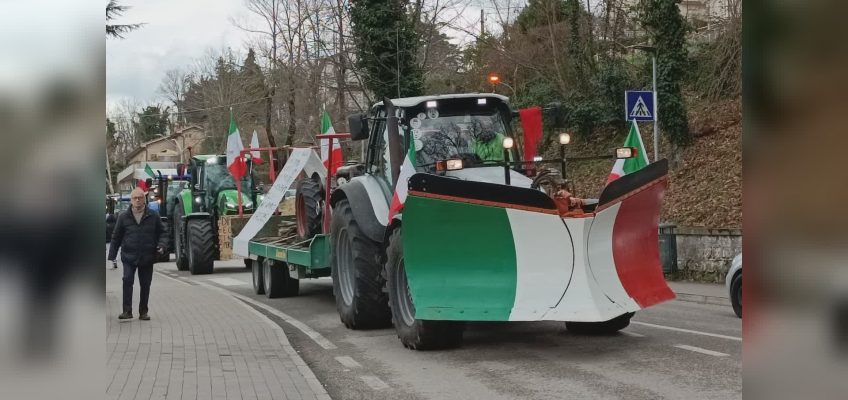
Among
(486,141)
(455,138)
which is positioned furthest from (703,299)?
(455,138)

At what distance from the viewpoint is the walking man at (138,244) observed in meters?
11.3

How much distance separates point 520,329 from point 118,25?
9579mm

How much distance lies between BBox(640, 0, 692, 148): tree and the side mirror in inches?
567

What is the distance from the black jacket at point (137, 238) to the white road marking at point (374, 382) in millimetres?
4871

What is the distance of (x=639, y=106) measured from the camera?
15867 millimetres

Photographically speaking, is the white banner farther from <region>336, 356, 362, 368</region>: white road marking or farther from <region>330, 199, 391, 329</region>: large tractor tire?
<region>336, 356, 362, 368</region>: white road marking

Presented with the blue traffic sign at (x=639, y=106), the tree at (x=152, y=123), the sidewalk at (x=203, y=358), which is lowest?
the sidewalk at (x=203, y=358)

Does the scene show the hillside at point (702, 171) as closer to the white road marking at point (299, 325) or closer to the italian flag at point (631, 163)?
the italian flag at point (631, 163)

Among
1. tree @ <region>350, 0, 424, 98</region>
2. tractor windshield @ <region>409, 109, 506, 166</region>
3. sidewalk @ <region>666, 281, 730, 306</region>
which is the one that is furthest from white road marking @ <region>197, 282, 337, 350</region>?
tree @ <region>350, 0, 424, 98</region>

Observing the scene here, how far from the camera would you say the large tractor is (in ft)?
25.4

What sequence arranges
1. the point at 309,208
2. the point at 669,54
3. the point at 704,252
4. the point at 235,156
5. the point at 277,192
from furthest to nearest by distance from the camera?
the point at 669,54 → the point at 235,156 → the point at 704,252 → the point at 277,192 → the point at 309,208

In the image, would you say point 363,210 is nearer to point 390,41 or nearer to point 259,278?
point 259,278

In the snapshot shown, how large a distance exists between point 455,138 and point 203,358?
3843mm

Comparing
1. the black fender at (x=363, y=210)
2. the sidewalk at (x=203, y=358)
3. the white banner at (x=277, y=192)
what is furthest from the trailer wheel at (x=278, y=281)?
the black fender at (x=363, y=210)
